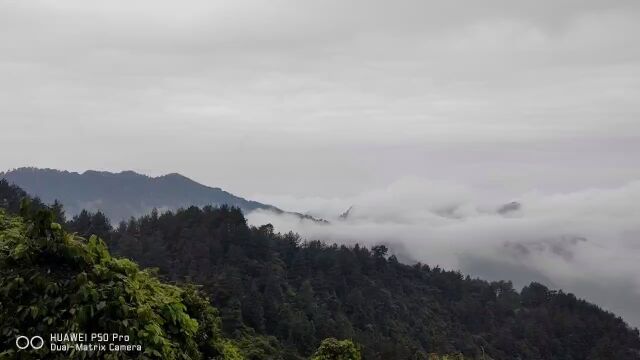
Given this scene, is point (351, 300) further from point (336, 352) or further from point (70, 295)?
point (70, 295)

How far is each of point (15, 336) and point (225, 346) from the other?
154 inches

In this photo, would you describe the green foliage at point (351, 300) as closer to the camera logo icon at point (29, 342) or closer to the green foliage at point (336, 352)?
the green foliage at point (336, 352)

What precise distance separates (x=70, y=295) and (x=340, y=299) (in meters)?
116

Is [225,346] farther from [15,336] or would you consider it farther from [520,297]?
[520,297]

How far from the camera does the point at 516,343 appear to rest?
140500 millimetres

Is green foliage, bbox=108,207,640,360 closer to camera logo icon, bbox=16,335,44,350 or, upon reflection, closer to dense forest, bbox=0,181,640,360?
dense forest, bbox=0,181,640,360

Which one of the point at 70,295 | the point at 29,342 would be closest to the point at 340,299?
the point at 70,295

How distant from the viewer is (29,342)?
7105mm

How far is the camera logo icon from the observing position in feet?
23.2

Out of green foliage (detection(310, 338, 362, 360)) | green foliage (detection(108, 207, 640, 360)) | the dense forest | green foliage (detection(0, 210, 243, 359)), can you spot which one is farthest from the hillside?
the dense forest

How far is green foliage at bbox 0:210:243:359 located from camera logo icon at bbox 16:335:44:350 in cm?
6

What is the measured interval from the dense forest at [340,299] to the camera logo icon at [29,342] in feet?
158

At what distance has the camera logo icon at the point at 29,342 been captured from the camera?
7.07m

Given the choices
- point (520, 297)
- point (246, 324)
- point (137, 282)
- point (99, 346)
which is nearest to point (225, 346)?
point (137, 282)
